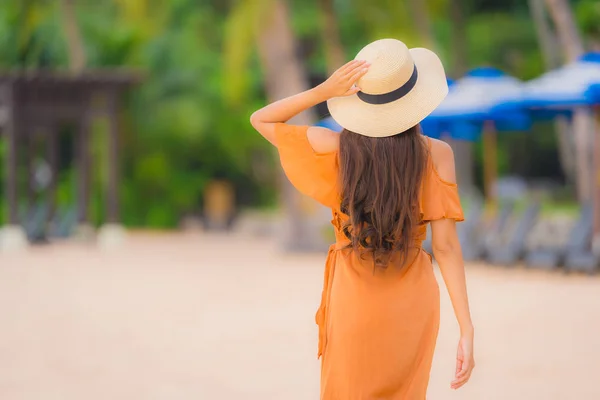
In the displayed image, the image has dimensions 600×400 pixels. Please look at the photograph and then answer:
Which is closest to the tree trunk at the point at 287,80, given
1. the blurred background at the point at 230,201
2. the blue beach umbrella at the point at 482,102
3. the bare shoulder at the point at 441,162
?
the blurred background at the point at 230,201

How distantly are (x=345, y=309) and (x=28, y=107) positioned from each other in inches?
696

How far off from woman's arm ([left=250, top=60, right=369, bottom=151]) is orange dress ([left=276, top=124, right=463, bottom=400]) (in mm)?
124

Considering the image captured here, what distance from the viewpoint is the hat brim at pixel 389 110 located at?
2.94 meters

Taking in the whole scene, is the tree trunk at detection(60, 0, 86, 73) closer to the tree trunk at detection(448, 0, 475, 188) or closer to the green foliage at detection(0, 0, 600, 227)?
the green foliage at detection(0, 0, 600, 227)

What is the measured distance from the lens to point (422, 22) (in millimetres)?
23469

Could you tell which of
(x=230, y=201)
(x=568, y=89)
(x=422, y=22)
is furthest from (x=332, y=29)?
(x=568, y=89)

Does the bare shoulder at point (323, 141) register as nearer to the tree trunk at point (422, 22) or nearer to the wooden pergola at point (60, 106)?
the wooden pergola at point (60, 106)

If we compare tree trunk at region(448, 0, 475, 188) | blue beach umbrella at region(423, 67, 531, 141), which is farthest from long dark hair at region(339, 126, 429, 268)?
tree trunk at region(448, 0, 475, 188)

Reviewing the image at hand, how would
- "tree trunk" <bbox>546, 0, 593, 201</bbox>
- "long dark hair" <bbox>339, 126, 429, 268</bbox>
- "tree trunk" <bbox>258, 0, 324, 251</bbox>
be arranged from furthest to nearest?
"tree trunk" <bbox>258, 0, 324, 251</bbox>
"tree trunk" <bbox>546, 0, 593, 201</bbox>
"long dark hair" <bbox>339, 126, 429, 268</bbox>

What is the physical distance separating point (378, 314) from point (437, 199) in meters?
0.36

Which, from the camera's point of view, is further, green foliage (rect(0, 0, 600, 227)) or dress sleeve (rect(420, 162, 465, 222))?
green foliage (rect(0, 0, 600, 227))

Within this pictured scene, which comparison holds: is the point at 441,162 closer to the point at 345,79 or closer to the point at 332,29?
the point at 345,79

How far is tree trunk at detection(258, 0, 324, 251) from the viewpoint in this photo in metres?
17.9

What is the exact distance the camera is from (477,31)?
28.5 m
